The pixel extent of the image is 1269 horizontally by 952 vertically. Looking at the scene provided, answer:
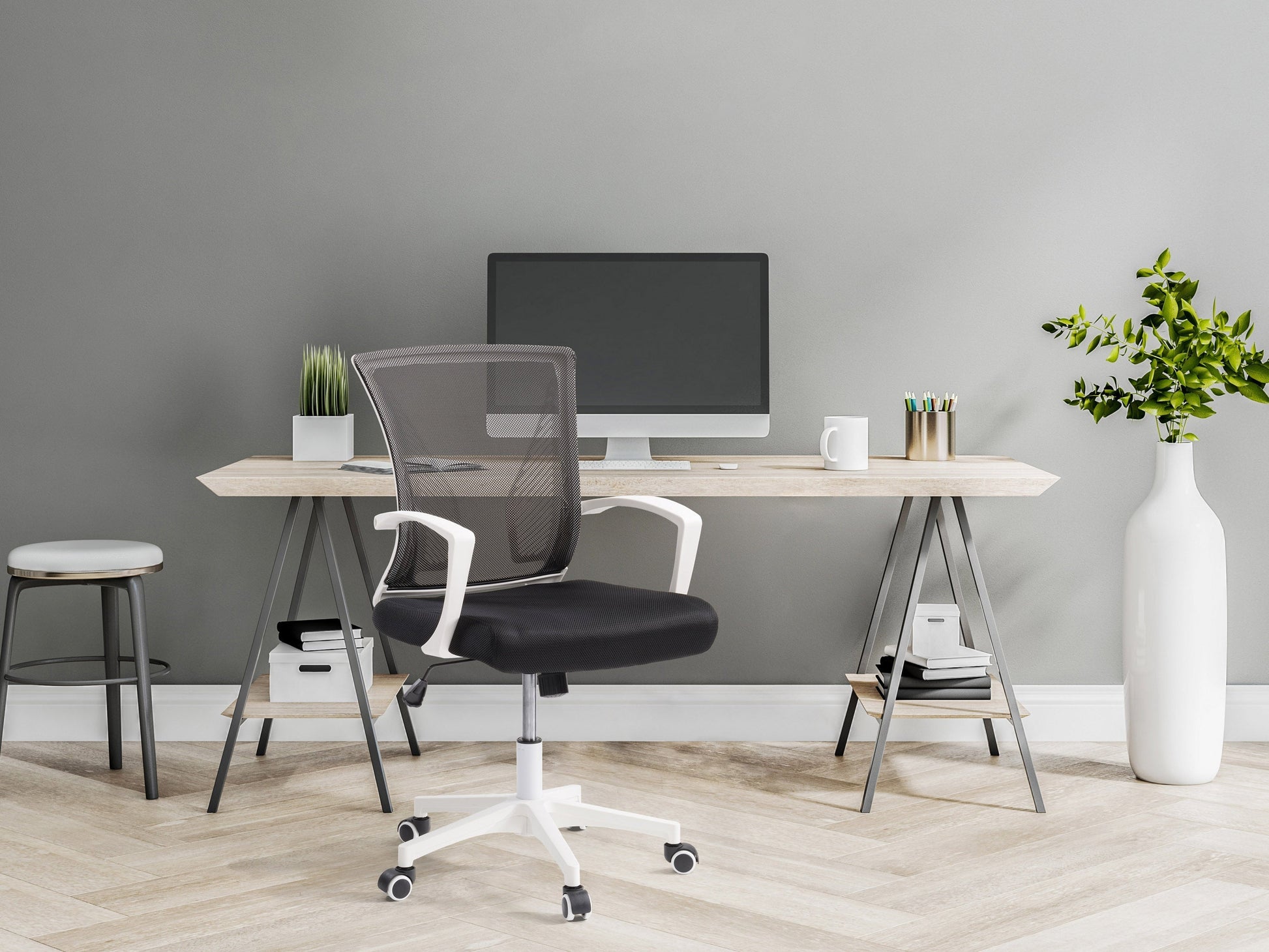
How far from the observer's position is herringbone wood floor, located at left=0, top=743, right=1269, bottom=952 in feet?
7.03

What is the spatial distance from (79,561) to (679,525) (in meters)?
1.47

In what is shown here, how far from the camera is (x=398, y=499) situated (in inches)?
97.7

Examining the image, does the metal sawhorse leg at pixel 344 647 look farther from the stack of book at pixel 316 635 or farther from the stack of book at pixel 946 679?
the stack of book at pixel 946 679

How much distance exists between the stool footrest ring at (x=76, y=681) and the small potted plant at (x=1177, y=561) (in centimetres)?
240

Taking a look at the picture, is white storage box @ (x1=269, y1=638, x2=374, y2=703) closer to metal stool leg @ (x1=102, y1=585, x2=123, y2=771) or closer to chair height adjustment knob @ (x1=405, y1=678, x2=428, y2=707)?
chair height adjustment knob @ (x1=405, y1=678, x2=428, y2=707)

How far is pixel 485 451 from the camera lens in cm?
258

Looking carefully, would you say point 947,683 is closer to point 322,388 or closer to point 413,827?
point 413,827

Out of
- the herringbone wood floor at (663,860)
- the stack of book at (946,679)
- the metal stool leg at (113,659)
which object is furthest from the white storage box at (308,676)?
the stack of book at (946,679)

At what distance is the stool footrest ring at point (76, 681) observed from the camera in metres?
2.90

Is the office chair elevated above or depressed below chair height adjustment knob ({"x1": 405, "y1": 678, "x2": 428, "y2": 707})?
above

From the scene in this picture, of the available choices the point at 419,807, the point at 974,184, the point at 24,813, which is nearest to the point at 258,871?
the point at 419,807

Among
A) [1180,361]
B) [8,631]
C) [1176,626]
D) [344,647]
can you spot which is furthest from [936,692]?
[8,631]

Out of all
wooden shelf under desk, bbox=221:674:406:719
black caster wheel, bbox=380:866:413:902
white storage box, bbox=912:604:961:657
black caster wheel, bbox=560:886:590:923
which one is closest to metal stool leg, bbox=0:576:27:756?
wooden shelf under desk, bbox=221:674:406:719

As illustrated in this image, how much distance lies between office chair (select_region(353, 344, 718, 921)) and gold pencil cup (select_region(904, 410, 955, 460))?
857 mm
